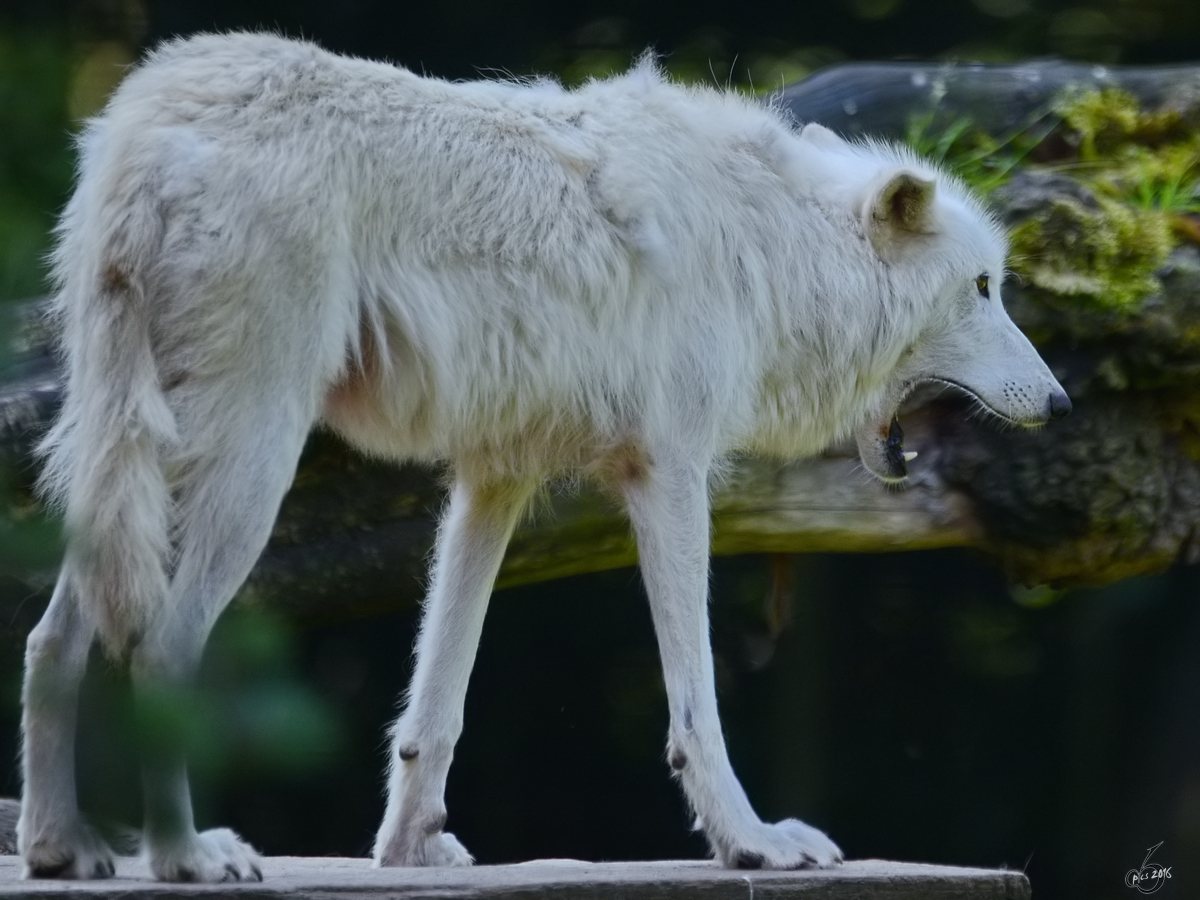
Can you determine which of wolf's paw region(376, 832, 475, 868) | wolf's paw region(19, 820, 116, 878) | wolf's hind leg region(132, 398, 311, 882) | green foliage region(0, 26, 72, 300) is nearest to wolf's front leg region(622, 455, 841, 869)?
wolf's paw region(376, 832, 475, 868)

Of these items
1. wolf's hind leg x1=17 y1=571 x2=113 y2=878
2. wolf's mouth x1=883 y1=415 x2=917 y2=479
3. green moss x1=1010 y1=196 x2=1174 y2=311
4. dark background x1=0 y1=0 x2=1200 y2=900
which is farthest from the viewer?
dark background x1=0 y1=0 x2=1200 y2=900

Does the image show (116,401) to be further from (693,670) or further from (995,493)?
(995,493)

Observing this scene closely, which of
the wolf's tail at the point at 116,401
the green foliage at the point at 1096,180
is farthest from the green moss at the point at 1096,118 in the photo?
the wolf's tail at the point at 116,401

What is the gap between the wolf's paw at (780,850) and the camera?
3.73 meters

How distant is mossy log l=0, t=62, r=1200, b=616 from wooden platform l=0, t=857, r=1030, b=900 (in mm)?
1601

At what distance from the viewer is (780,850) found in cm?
380

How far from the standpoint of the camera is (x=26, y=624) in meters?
4.68

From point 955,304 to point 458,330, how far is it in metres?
1.88

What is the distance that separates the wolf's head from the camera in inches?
179

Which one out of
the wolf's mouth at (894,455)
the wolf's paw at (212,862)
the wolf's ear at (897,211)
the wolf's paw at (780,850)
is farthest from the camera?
the wolf's mouth at (894,455)

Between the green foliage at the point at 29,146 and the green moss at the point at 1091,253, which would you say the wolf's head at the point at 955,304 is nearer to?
the green moss at the point at 1091,253

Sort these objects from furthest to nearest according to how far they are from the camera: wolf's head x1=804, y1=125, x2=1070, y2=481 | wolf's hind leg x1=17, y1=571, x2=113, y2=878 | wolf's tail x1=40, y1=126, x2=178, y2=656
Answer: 1. wolf's head x1=804, y1=125, x2=1070, y2=481
2. wolf's hind leg x1=17, y1=571, x2=113, y2=878
3. wolf's tail x1=40, y1=126, x2=178, y2=656

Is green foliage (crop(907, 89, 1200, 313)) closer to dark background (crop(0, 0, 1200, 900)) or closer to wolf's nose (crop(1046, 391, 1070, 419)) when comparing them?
wolf's nose (crop(1046, 391, 1070, 419))

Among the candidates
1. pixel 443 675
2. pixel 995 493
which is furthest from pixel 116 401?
pixel 995 493
